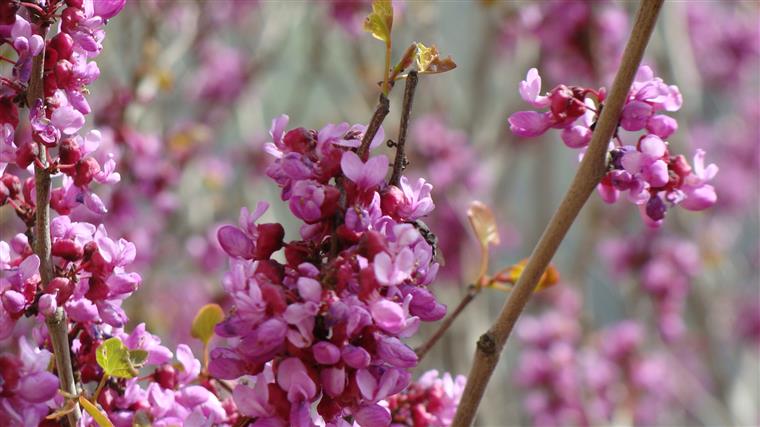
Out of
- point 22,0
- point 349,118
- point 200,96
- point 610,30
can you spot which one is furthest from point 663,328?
point 22,0

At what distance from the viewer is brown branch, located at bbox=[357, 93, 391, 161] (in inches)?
26.4

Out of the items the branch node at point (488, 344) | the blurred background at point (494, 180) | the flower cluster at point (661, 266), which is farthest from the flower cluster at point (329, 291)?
the flower cluster at point (661, 266)

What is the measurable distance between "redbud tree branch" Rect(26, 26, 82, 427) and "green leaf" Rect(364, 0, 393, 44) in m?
0.26

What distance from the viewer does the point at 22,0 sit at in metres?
0.70

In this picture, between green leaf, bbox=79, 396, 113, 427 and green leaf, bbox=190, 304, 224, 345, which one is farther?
green leaf, bbox=190, 304, 224, 345

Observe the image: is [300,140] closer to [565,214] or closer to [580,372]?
[565,214]

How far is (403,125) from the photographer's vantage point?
71 centimetres

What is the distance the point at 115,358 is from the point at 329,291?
19 cm

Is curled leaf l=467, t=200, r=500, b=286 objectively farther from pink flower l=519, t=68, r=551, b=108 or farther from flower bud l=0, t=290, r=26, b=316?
flower bud l=0, t=290, r=26, b=316

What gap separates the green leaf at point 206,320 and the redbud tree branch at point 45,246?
188 mm

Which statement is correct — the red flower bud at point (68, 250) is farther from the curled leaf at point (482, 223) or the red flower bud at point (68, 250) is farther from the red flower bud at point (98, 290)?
the curled leaf at point (482, 223)

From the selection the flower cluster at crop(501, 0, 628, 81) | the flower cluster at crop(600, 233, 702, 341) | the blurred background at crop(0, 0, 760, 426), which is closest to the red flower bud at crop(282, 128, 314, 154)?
the blurred background at crop(0, 0, 760, 426)

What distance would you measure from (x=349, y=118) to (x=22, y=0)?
2105 millimetres

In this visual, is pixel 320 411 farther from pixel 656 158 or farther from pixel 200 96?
pixel 200 96
